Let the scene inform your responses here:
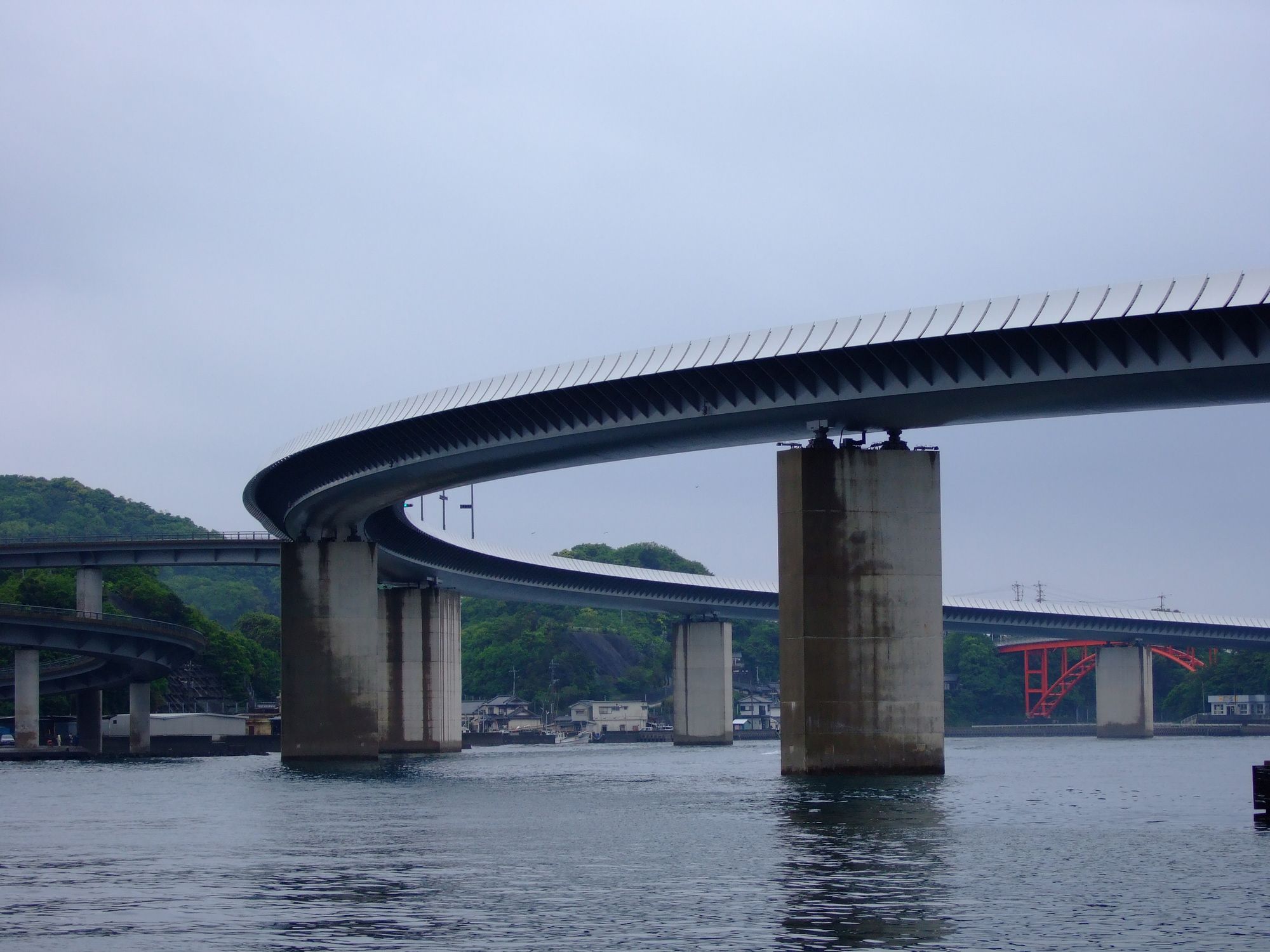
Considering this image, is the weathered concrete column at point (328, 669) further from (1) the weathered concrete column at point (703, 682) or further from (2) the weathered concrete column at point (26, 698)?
(1) the weathered concrete column at point (703, 682)

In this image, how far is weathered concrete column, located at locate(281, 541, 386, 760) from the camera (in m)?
109

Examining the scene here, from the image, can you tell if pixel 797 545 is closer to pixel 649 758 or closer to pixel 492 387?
pixel 492 387

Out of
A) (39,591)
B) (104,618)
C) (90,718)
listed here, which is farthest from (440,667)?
(39,591)

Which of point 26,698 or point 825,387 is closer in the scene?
point 825,387

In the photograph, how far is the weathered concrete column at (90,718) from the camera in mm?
162250

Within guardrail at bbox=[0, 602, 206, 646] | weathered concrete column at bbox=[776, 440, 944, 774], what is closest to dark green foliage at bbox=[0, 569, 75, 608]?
guardrail at bbox=[0, 602, 206, 646]

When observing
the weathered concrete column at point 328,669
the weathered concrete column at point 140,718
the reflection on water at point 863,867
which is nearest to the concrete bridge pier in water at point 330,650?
the weathered concrete column at point 328,669

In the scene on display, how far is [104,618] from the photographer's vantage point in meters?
141

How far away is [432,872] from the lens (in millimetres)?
41031

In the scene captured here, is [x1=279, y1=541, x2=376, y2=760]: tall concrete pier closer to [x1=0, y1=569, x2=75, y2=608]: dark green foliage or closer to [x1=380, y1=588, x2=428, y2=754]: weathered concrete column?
[x1=380, y1=588, x2=428, y2=754]: weathered concrete column

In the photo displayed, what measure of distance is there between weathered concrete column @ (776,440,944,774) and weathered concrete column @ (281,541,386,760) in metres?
43.1

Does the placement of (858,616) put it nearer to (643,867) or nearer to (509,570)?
(643,867)

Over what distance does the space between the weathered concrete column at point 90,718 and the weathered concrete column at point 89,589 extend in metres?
9.39

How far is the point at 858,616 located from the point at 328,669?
154ft
